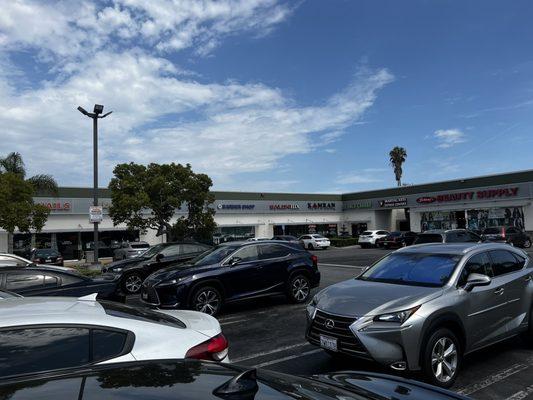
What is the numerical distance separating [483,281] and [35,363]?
492 cm

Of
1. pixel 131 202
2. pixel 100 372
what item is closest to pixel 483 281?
pixel 100 372

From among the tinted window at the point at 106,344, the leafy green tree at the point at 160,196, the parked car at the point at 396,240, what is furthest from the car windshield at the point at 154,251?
the parked car at the point at 396,240

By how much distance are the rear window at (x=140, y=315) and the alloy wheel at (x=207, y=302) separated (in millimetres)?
5539

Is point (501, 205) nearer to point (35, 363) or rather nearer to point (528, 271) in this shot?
point (528, 271)

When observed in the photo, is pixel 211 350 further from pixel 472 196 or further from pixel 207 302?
pixel 472 196

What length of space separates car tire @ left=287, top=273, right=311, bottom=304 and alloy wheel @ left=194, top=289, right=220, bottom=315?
1929 mm

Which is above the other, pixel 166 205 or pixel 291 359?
pixel 166 205

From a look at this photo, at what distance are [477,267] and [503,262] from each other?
721 millimetres

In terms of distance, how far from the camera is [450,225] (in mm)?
48812

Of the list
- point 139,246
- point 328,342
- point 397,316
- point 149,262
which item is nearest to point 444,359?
point 397,316

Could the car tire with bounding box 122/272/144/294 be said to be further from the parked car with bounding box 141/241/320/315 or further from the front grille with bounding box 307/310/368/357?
the front grille with bounding box 307/310/368/357

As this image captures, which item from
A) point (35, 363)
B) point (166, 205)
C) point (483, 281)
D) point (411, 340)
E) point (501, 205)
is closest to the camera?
point (35, 363)

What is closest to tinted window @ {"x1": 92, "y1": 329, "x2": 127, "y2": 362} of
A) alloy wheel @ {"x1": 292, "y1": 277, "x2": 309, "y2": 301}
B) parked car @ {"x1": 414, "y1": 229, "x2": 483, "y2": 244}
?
alloy wheel @ {"x1": 292, "y1": 277, "x2": 309, "y2": 301}

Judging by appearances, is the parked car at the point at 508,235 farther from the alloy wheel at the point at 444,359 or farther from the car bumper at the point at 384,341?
the car bumper at the point at 384,341
